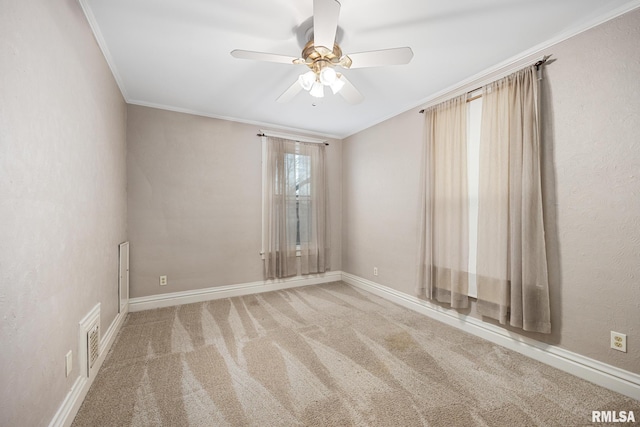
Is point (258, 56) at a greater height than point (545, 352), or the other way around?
point (258, 56)

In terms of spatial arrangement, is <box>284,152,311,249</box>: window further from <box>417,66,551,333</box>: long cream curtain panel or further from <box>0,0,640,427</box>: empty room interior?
<box>417,66,551,333</box>: long cream curtain panel

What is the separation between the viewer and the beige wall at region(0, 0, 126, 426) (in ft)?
3.23

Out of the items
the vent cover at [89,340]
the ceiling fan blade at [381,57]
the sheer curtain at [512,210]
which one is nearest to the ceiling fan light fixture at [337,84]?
the ceiling fan blade at [381,57]

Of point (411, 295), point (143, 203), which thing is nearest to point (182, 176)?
point (143, 203)

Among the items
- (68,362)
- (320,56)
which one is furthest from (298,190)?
(68,362)

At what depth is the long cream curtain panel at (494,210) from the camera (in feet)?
6.56

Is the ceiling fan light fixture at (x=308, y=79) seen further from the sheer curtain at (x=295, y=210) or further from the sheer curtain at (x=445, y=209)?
the sheer curtain at (x=295, y=210)

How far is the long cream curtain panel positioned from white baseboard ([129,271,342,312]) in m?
1.73

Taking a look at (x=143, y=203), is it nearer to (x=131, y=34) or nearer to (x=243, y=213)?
(x=243, y=213)

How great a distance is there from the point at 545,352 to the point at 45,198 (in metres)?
3.39

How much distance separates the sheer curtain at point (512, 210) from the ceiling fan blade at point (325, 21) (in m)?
1.64

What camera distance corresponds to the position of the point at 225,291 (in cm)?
351

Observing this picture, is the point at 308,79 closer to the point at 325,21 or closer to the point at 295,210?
the point at 325,21

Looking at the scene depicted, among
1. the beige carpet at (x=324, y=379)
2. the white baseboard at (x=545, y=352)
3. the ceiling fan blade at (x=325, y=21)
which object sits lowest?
the beige carpet at (x=324, y=379)
